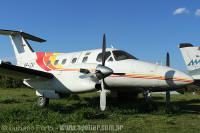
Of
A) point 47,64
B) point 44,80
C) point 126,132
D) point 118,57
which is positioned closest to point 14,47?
point 47,64

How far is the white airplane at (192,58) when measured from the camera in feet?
41.6

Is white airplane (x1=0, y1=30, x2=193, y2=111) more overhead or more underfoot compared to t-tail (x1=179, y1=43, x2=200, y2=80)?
more underfoot

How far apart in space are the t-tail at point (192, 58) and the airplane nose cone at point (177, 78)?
549 centimetres

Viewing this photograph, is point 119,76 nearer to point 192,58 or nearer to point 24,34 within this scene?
point 192,58

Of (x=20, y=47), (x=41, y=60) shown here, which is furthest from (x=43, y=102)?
(x=20, y=47)

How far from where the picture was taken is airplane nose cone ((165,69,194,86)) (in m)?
7.48

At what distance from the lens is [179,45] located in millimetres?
13859

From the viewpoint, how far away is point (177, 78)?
24.8 ft

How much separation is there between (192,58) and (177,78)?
6303 mm

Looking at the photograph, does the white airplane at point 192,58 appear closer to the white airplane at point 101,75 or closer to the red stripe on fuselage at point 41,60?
the white airplane at point 101,75

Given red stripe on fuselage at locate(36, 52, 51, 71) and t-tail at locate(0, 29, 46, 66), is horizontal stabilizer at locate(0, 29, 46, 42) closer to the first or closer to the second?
t-tail at locate(0, 29, 46, 66)

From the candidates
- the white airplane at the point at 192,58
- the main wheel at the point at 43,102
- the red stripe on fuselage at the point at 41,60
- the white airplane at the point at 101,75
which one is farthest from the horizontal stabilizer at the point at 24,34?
the white airplane at the point at 192,58

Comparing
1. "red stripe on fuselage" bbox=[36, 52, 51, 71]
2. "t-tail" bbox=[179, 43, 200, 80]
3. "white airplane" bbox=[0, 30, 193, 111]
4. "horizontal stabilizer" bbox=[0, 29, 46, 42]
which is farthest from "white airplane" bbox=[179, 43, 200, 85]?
"horizontal stabilizer" bbox=[0, 29, 46, 42]

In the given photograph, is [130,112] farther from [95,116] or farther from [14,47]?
[14,47]
